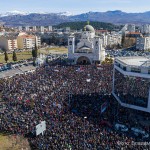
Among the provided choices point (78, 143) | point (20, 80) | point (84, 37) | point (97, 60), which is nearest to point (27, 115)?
point (78, 143)

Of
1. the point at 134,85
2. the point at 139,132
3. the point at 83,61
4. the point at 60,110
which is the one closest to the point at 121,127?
the point at 139,132

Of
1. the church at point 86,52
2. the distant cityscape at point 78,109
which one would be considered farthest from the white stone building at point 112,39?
the distant cityscape at point 78,109

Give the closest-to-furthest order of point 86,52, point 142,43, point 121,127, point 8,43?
point 121,127, point 86,52, point 8,43, point 142,43

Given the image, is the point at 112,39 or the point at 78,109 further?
the point at 112,39

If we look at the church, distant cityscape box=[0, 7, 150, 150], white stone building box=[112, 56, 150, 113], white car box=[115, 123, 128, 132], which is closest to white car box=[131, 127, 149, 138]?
distant cityscape box=[0, 7, 150, 150]

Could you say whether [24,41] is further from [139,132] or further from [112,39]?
[139,132]

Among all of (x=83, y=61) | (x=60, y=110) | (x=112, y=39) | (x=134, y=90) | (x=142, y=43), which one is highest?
(x=112, y=39)

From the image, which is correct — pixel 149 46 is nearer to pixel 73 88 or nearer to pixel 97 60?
pixel 97 60

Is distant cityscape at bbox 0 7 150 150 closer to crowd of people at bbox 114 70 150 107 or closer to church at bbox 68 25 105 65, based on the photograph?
crowd of people at bbox 114 70 150 107
